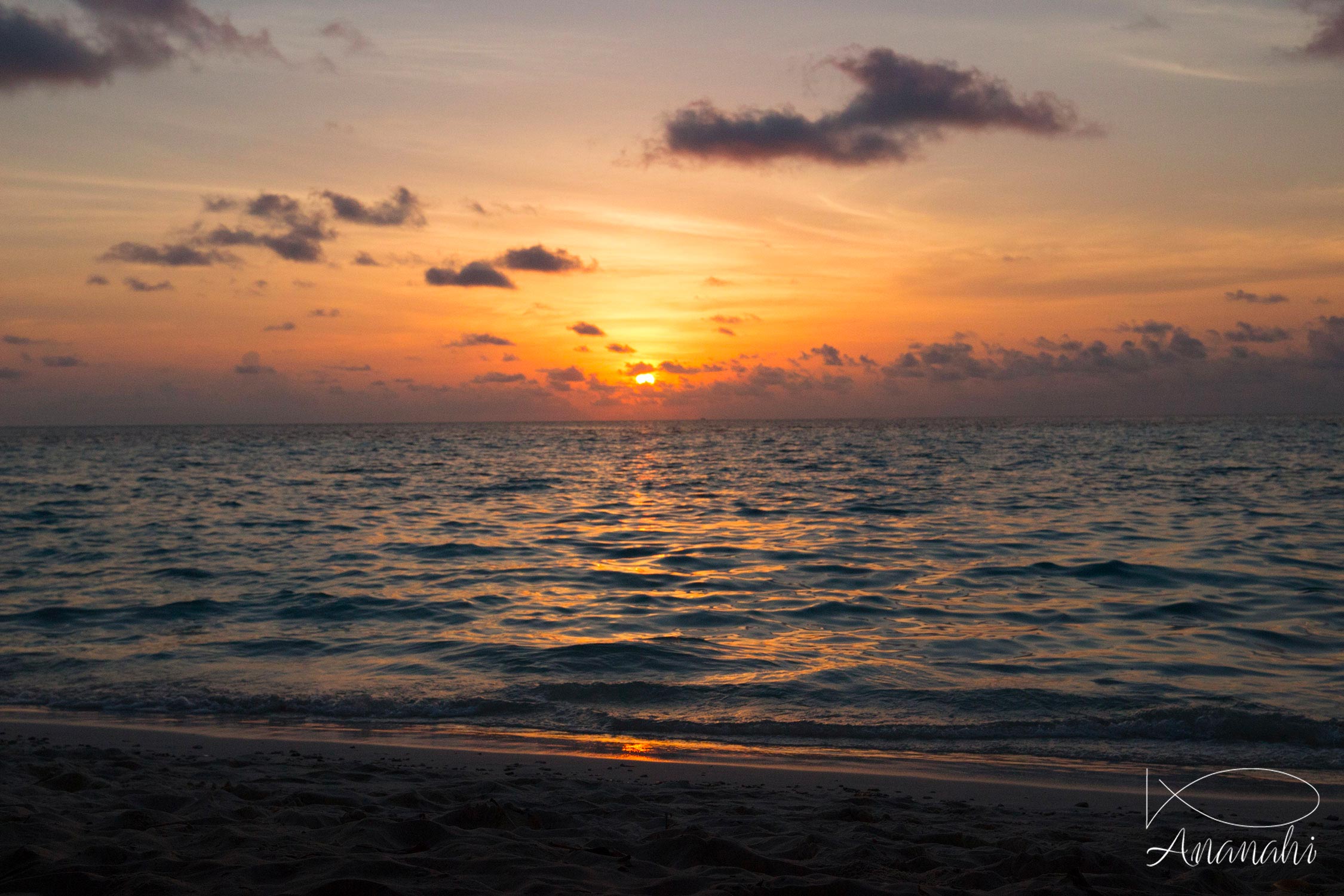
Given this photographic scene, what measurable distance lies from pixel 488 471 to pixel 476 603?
40.8 m

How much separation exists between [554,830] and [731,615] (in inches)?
366

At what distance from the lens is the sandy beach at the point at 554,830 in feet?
16.4

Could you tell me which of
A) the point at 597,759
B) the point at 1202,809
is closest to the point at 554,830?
the point at 597,759

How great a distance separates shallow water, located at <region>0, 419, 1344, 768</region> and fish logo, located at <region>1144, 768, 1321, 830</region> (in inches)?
16.9

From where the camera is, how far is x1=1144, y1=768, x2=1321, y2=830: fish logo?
21.5ft

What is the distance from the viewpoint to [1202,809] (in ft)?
22.7

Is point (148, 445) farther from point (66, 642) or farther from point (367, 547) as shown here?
point (66, 642)

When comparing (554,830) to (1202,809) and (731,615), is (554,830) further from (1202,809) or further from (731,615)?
(731,615)

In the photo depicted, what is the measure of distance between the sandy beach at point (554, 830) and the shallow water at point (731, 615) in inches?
66.3

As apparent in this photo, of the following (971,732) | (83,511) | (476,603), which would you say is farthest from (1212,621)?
(83,511)
